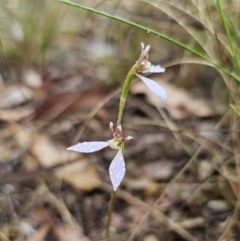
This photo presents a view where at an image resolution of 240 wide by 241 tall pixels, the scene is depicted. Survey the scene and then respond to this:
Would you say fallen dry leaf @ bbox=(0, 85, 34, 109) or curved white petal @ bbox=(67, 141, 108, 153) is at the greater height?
curved white petal @ bbox=(67, 141, 108, 153)

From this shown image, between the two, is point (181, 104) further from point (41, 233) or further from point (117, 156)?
point (117, 156)

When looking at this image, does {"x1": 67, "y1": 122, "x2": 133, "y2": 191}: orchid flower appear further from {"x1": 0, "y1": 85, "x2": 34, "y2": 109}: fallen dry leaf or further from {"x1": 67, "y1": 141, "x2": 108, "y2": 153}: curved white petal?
{"x1": 0, "y1": 85, "x2": 34, "y2": 109}: fallen dry leaf

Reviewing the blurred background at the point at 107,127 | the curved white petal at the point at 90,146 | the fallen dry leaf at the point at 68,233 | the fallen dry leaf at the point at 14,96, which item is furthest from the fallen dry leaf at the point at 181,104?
the curved white petal at the point at 90,146

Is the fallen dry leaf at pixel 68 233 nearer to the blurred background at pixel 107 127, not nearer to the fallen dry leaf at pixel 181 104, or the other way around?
the blurred background at pixel 107 127

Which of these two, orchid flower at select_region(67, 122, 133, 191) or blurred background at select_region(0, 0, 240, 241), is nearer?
orchid flower at select_region(67, 122, 133, 191)

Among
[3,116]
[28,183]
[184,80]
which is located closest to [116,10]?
[184,80]

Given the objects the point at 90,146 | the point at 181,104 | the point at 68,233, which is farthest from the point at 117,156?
the point at 181,104

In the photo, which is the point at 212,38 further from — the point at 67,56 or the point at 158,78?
the point at 67,56

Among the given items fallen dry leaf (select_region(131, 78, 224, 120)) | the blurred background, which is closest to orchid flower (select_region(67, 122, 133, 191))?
the blurred background
